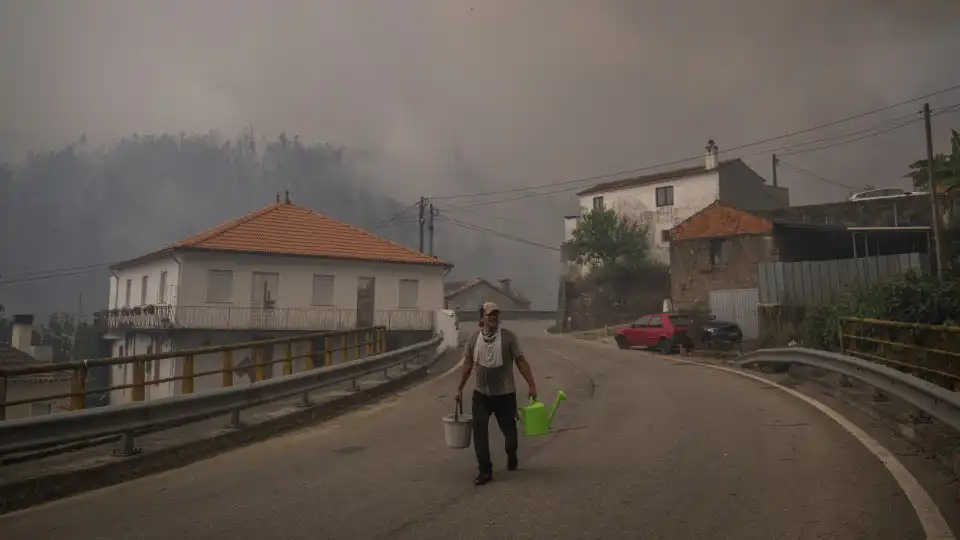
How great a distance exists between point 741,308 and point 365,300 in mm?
17978

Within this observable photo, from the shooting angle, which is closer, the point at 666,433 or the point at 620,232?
the point at 666,433

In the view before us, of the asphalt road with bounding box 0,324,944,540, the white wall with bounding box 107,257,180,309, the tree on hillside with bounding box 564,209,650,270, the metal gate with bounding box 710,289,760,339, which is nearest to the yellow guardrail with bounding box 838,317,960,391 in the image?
the asphalt road with bounding box 0,324,944,540

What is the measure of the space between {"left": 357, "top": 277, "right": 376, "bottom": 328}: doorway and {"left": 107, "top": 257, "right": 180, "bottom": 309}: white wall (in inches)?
339

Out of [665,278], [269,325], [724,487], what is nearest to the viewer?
[724,487]

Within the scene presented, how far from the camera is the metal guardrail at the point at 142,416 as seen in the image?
5660 mm

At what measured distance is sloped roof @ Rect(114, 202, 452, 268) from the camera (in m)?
31.0

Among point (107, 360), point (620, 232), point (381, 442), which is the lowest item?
point (381, 442)

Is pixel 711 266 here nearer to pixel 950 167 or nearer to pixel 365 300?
pixel 950 167

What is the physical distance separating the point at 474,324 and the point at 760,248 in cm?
2889

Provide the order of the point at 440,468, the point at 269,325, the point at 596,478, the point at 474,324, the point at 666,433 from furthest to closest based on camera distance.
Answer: the point at 474,324, the point at 269,325, the point at 666,433, the point at 440,468, the point at 596,478

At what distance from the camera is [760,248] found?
121ft

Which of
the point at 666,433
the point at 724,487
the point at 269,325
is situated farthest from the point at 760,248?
the point at 724,487

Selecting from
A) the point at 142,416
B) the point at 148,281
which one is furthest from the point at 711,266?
the point at 142,416

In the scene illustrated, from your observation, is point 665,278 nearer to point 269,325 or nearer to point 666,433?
point 269,325
